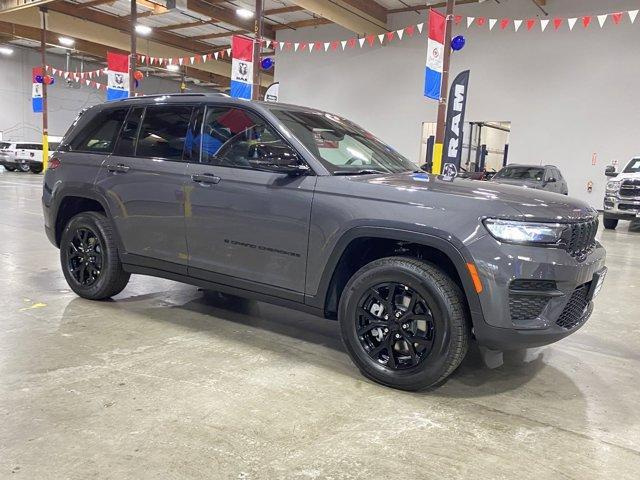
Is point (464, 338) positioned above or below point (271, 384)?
above

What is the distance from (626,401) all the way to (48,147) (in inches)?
1138

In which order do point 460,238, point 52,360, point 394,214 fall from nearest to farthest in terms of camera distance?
1. point 460,238
2. point 394,214
3. point 52,360

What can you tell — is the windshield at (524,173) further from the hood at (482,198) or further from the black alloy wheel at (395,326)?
the black alloy wheel at (395,326)

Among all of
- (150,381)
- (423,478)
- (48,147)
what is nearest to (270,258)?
(150,381)

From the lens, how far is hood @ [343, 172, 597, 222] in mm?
2775

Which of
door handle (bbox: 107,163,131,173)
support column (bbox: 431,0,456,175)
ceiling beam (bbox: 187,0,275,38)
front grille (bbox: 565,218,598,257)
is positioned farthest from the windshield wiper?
ceiling beam (bbox: 187,0,275,38)

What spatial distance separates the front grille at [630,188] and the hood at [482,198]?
10.3 metres

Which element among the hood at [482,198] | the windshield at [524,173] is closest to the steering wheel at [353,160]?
the hood at [482,198]

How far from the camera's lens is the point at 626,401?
3.09 m

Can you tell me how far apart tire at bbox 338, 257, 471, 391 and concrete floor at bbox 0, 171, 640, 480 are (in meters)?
0.13

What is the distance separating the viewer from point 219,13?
19.9 m

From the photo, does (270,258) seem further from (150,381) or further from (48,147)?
(48,147)

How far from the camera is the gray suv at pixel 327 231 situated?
2781mm

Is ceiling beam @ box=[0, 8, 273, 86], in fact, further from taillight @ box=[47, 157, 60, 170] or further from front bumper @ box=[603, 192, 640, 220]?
taillight @ box=[47, 157, 60, 170]
